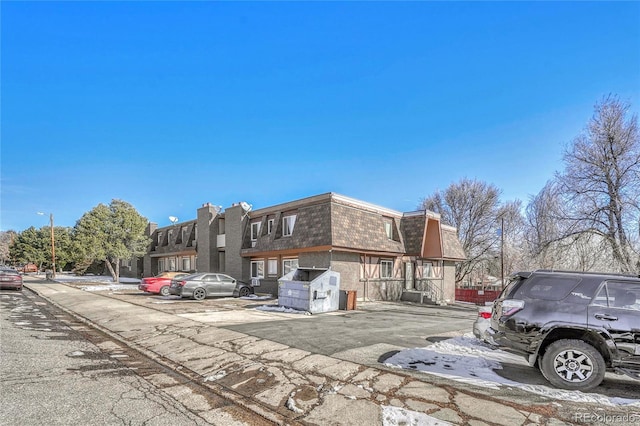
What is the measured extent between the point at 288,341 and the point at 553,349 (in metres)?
5.40

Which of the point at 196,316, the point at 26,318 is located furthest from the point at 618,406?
the point at 26,318

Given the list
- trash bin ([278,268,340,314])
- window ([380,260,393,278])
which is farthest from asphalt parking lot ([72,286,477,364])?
window ([380,260,393,278])

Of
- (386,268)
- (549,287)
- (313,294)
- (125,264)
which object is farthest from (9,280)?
(549,287)

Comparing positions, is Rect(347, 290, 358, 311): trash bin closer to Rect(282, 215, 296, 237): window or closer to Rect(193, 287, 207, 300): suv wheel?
Rect(282, 215, 296, 237): window

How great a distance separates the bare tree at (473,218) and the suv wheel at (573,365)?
→ 35.7 meters

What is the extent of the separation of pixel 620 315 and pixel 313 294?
1044cm

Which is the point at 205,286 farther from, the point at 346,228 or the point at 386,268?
the point at 386,268

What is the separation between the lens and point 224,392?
18.2 ft

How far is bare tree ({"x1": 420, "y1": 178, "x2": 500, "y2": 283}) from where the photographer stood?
3941cm

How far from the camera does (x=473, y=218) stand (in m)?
40.6

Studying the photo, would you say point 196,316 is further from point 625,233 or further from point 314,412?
point 625,233

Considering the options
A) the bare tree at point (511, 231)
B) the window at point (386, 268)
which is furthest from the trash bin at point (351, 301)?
the bare tree at point (511, 231)

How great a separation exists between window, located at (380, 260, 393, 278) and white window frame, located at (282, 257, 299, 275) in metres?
5.37

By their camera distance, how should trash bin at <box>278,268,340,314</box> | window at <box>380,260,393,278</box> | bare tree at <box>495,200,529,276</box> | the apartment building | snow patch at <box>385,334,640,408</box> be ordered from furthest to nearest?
bare tree at <box>495,200,529,276</box>
window at <box>380,260,393,278</box>
the apartment building
trash bin at <box>278,268,340,314</box>
snow patch at <box>385,334,640,408</box>
